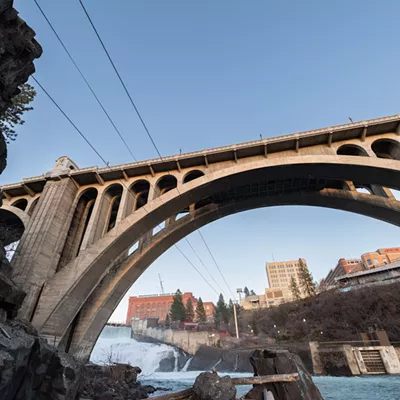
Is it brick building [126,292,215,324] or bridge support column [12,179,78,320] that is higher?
brick building [126,292,215,324]

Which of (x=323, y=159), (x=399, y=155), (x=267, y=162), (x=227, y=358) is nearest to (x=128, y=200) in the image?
(x=267, y=162)

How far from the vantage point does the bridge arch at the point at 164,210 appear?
12.1 meters

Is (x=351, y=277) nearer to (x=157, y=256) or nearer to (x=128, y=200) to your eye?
(x=157, y=256)

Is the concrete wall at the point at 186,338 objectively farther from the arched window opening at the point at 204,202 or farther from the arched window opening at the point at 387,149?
the arched window opening at the point at 387,149

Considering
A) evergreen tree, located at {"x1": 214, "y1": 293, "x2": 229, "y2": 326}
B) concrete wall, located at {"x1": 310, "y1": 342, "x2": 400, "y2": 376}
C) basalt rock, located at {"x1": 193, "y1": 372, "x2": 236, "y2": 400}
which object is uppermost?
evergreen tree, located at {"x1": 214, "y1": 293, "x2": 229, "y2": 326}

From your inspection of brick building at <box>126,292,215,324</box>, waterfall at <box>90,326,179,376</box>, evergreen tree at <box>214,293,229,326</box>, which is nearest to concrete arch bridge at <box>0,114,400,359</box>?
waterfall at <box>90,326,179,376</box>

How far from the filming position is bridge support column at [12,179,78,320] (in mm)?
11945

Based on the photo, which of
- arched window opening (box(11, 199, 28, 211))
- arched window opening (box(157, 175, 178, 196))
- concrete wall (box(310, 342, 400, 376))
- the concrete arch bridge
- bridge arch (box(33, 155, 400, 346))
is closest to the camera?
bridge arch (box(33, 155, 400, 346))

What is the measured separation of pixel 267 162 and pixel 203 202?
7.49 metres

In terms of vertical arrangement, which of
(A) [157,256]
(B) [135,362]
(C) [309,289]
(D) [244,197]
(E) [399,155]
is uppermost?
(C) [309,289]

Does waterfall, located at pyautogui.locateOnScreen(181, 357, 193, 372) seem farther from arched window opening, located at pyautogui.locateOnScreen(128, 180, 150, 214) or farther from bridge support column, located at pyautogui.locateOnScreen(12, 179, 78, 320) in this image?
bridge support column, located at pyautogui.locateOnScreen(12, 179, 78, 320)

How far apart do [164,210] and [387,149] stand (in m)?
15.0

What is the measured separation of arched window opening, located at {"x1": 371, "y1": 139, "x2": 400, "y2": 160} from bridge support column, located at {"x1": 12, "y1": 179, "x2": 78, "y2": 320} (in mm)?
19588

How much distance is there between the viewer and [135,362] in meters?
35.0
